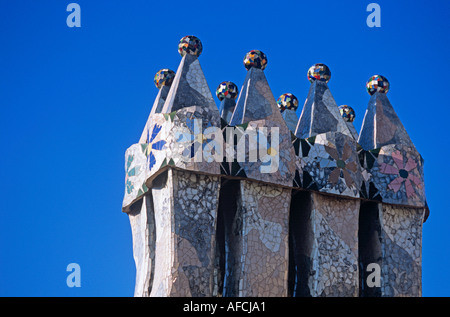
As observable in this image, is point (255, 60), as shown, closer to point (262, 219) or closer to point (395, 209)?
point (262, 219)

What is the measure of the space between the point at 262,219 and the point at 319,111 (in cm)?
276

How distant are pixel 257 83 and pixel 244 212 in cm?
246

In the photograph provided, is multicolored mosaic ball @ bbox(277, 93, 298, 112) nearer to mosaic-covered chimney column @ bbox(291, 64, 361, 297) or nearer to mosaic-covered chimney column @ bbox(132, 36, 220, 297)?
mosaic-covered chimney column @ bbox(291, 64, 361, 297)

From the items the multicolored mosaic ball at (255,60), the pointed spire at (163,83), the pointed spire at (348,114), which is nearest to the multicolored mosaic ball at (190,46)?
the multicolored mosaic ball at (255,60)

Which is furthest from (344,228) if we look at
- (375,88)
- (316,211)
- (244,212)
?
(375,88)

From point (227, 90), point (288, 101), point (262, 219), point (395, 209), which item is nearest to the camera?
point (262, 219)

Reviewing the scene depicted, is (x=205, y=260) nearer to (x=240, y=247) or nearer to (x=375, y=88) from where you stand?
(x=240, y=247)

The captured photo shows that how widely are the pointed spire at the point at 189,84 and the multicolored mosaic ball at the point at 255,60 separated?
0.87m

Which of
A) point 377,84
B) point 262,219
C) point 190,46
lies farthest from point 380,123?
point 190,46

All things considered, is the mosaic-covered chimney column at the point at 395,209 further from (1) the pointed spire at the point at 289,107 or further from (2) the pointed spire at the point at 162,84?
(2) the pointed spire at the point at 162,84

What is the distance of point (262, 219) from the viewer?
1609 centimetres

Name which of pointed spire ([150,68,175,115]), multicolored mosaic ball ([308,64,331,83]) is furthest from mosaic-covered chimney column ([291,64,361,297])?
pointed spire ([150,68,175,115])

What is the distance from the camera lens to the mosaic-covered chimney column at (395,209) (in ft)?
56.3
